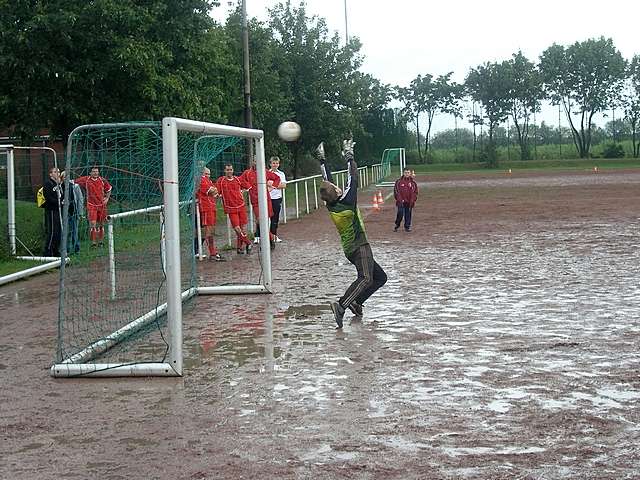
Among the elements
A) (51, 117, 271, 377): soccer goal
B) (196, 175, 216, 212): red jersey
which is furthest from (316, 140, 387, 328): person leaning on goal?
(196, 175, 216, 212): red jersey

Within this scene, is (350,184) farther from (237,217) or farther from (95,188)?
(237,217)

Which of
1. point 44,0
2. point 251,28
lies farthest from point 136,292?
point 251,28

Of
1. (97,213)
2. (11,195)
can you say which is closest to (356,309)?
(97,213)

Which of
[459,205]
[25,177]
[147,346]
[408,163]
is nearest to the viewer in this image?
[147,346]

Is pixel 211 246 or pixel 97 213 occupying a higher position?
pixel 97 213

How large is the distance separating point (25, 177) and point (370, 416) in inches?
600

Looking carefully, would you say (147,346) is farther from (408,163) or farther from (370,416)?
(408,163)

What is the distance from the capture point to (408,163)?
271ft

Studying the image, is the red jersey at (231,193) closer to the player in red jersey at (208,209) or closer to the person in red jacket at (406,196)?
the player in red jersey at (208,209)

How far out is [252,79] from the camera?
4472 cm

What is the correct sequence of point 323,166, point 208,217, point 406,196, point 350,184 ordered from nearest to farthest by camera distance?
point 350,184
point 323,166
point 208,217
point 406,196

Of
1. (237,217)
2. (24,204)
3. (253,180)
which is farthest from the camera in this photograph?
(24,204)

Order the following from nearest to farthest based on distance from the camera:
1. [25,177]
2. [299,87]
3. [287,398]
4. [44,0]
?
[287,398] < [25,177] < [44,0] < [299,87]

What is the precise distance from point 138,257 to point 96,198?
1.52 m
